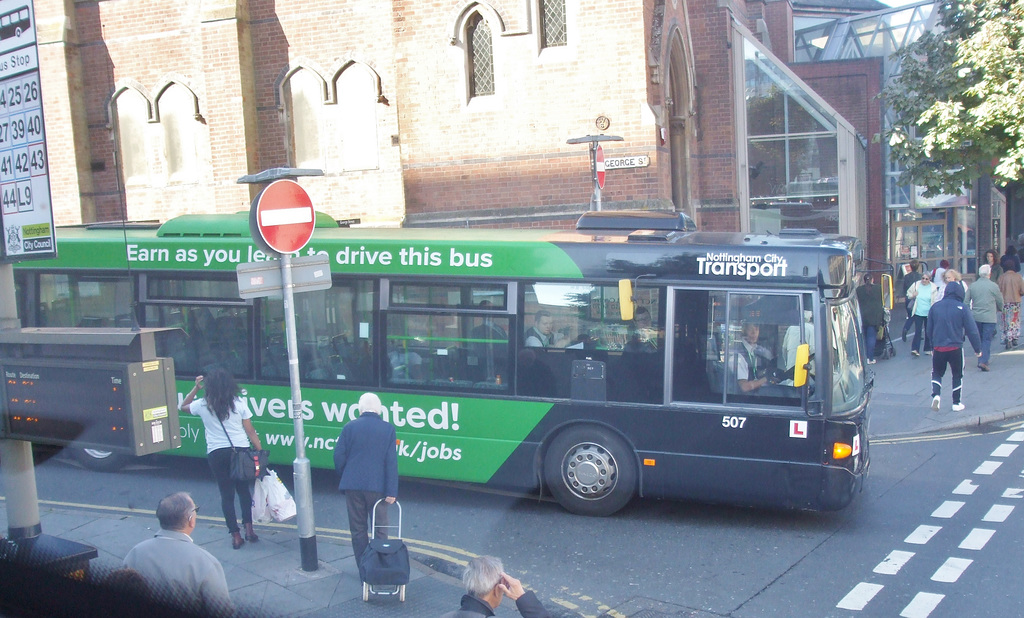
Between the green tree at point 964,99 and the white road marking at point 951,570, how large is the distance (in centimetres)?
1060

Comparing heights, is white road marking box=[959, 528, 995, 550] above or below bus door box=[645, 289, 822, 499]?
below

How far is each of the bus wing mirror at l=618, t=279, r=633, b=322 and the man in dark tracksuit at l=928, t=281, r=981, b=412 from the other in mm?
6058

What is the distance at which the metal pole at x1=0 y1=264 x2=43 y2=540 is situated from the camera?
5254 mm

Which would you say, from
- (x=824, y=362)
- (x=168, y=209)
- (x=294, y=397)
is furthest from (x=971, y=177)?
(x=168, y=209)

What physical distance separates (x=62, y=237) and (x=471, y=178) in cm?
794

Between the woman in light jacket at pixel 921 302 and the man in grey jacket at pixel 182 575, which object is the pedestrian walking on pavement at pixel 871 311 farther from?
the man in grey jacket at pixel 182 575

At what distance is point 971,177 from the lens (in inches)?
662

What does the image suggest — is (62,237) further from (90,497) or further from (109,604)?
(109,604)

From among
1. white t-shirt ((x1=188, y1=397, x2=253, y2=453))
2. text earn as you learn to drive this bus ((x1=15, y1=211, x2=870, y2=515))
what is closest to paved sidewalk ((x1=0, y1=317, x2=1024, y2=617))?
white t-shirt ((x1=188, y1=397, x2=253, y2=453))

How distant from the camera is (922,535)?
758cm

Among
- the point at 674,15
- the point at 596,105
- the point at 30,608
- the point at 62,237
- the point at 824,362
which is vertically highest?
the point at 674,15

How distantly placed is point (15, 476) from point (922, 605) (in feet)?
18.8

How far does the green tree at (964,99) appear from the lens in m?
15.3

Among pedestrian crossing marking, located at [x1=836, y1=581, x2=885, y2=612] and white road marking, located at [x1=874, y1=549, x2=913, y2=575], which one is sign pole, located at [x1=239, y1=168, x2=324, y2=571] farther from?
white road marking, located at [x1=874, y1=549, x2=913, y2=575]
